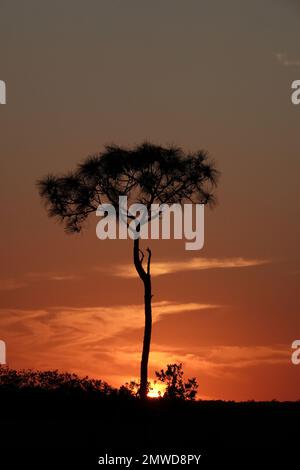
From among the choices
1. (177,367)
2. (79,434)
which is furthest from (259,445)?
(177,367)

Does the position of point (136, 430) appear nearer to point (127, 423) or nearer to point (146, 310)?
point (127, 423)

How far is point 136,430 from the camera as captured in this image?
25.8 m

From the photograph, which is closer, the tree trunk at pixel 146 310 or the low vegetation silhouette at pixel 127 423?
the low vegetation silhouette at pixel 127 423

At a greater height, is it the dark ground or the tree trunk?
the tree trunk

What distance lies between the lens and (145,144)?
38656mm

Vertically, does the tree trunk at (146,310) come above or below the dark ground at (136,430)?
above

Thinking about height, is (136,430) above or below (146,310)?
below

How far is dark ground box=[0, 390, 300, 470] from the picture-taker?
74.6 feet

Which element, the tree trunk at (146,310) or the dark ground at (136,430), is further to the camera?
the tree trunk at (146,310)

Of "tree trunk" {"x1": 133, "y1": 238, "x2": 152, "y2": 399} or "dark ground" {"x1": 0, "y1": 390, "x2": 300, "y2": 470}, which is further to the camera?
"tree trunk" {"x1": 133, "y1": 238, "x2": 152, "y2": 399}

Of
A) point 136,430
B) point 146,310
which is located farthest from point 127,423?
point 146,310

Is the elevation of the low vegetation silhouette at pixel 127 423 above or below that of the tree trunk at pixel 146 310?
below

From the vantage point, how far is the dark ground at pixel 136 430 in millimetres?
22734
